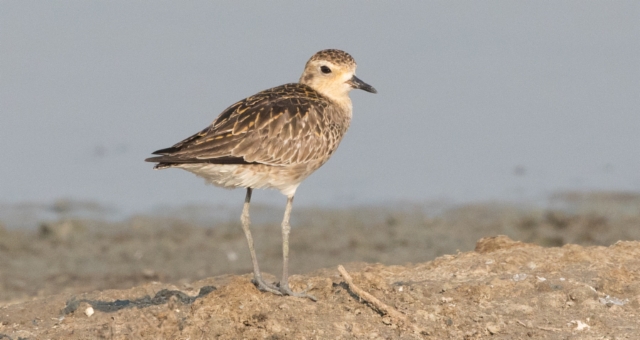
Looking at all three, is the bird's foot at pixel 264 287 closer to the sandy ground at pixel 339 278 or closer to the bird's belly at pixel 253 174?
the sandy ground at pixel 339 278

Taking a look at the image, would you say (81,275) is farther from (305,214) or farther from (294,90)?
(294,90)

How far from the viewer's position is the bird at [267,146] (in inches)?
328

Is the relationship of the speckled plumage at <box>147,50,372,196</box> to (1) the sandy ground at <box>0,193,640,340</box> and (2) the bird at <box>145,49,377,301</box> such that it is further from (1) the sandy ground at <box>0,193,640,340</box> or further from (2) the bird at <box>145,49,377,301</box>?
(1) the sandy ground at <box>0,193,640,340</box>

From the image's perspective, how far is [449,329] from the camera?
7.59 m

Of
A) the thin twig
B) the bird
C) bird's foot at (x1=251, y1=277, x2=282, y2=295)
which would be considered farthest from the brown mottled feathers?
the thin twig

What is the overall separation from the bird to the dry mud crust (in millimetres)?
498

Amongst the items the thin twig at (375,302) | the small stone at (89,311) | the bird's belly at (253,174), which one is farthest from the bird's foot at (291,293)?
the small stone at (89,311)

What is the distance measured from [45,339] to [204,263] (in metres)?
5.52

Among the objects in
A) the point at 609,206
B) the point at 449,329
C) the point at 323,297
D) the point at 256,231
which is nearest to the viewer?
the point at 449,329

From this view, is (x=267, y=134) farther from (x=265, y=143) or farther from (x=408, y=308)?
(x=408, y=308)

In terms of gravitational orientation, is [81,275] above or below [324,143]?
below

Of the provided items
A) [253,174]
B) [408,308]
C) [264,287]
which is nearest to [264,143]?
[253,174]

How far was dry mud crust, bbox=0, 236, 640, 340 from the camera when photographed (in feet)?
24.7

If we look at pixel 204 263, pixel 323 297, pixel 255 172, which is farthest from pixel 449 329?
Result: pixel 204 263
